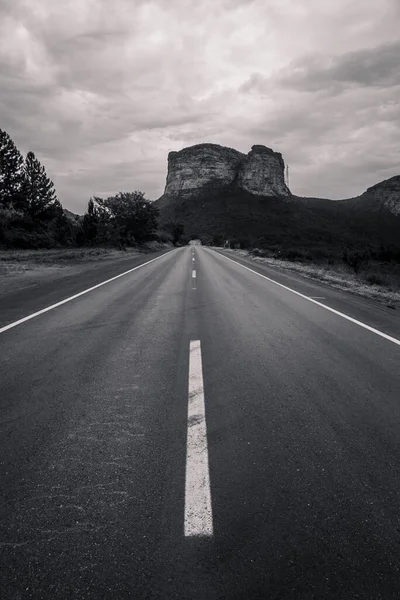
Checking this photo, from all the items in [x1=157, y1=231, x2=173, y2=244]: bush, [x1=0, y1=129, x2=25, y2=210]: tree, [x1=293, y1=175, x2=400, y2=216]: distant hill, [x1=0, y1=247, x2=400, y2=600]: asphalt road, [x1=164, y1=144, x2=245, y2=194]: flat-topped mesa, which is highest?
[x1=164, y1=144, x2=245, y2=194]: flat-topped mesa

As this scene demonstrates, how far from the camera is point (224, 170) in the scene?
523 ft

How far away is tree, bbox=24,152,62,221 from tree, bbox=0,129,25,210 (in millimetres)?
1003

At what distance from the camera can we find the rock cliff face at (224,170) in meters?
152

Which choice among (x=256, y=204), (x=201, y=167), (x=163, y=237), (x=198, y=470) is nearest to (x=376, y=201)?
(x=256, y=204)

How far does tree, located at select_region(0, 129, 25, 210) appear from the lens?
44906mm

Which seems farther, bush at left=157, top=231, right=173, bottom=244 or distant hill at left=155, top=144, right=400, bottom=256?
distant hill at left=155, top=144, right=400, bottom=256

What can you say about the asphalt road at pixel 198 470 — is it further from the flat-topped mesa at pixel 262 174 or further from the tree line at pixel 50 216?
the flat-topped mesa at pixel 262 174

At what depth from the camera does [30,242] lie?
3297 cm

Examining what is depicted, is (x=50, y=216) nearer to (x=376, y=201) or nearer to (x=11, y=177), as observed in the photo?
(x=11, y=177)

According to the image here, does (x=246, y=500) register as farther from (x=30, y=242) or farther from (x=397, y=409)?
(x=30, y=242)

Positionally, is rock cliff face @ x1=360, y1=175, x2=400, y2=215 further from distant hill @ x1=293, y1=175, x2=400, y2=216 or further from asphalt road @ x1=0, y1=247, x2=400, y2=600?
asphalt road @ x1=0, y1=247, x2=400, y2=600

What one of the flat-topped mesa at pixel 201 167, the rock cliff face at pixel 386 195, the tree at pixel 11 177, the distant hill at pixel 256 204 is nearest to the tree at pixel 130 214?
the tree at pixel 11 177

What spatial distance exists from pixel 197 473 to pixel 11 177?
55220 millimetres

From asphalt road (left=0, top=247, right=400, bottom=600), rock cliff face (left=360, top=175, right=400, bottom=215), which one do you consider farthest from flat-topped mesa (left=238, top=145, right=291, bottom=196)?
asphalt road (left=0, top=247, right=400, bottom=600)
